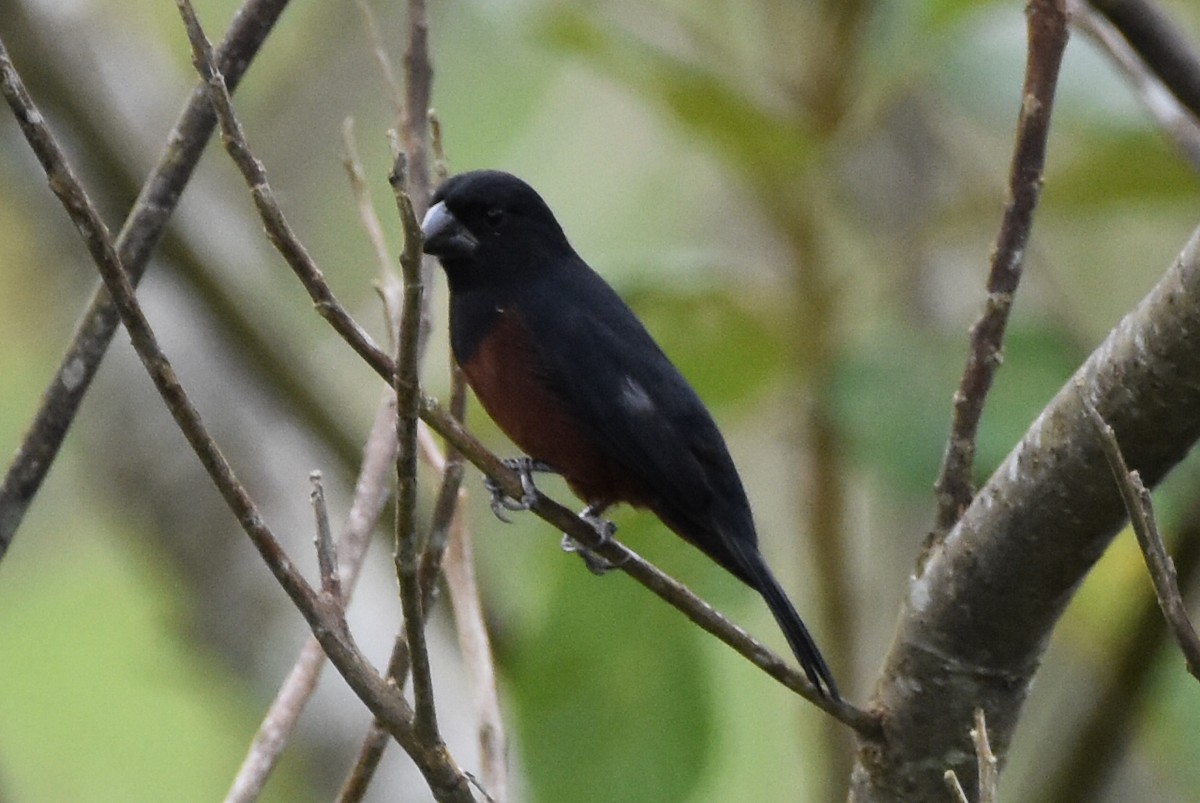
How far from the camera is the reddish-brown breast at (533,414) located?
294cm

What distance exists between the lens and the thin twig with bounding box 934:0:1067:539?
2209mm

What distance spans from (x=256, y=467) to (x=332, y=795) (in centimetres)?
75

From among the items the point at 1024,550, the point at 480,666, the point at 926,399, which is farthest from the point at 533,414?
the point at 1024,550

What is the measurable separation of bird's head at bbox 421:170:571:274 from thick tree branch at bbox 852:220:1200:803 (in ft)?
4.22

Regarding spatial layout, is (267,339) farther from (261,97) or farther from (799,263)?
(261,97)

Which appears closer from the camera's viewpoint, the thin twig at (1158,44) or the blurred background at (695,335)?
the thin twig at (1158,44)

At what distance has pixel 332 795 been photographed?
3713mm

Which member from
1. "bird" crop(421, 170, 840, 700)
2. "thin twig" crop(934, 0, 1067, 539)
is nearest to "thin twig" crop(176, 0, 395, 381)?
"thin twig" crop(934, 0, 1067, 539)

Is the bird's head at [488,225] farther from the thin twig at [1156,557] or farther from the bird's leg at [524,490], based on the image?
the thin twig at [1156,557]

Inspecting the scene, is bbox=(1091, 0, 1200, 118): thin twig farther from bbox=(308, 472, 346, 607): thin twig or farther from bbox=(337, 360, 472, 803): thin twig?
bbox=(308, 472, 346, 607): thin twig

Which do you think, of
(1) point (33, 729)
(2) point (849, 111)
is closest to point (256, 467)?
(2) point (849, 111)

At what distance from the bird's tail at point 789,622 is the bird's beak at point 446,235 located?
0.83m

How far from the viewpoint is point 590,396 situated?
2.92 metres

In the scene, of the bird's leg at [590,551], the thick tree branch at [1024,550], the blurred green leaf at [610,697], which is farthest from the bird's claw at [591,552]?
the thick tree branch at [1024,550]
